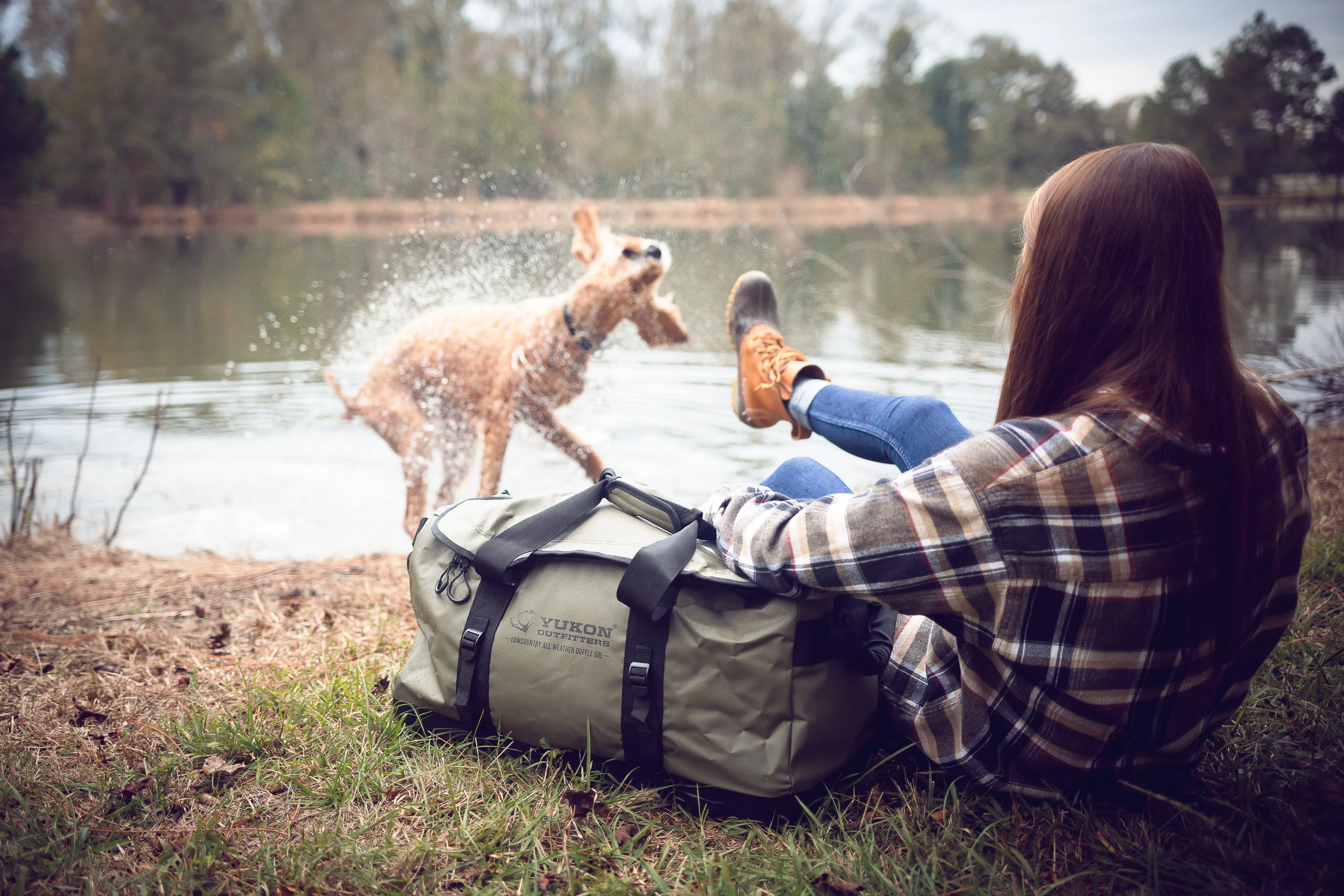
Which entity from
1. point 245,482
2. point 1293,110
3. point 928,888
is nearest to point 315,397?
point 245,482

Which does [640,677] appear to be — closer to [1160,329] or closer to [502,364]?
[1160,329]

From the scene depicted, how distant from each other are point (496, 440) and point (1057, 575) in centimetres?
375

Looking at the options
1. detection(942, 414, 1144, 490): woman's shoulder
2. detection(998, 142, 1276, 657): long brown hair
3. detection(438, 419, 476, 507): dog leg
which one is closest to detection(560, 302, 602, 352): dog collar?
detection(438, 419, 476, 507): dog leg

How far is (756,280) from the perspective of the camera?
11.8ft

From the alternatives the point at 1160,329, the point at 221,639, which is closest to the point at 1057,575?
the point at 1160,329

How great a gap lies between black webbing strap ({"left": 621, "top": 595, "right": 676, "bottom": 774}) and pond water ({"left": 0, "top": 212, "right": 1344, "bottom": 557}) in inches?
51.8

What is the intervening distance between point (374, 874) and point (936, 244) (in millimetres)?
19336

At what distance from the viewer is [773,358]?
10.1 ft

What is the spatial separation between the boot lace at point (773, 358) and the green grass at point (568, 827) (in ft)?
4.84

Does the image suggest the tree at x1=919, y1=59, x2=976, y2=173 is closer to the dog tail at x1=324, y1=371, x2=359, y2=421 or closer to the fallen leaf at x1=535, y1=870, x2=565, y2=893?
the dog tail at x1=324, y1=371, x2=359, y2=421

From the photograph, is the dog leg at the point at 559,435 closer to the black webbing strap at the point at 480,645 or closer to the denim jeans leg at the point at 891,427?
the denim jeans leg at the point at 891,427

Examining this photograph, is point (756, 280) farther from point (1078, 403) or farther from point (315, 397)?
point (315, 397)

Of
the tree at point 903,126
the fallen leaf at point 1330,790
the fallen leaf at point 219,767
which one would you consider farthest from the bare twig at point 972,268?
the fallen leaf at point 219,767

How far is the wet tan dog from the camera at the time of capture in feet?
15.0
